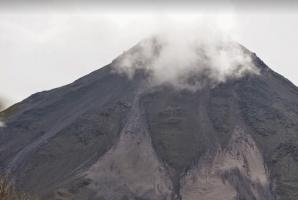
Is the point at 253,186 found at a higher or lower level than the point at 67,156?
lower

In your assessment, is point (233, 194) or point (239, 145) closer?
point (233, 194)

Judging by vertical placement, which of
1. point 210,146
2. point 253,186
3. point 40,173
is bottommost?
point 253,186

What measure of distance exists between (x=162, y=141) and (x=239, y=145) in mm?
22620

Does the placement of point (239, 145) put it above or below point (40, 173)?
below

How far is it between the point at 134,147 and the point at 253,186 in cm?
3447

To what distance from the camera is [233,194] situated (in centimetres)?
17212

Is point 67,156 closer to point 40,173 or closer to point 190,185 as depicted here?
point 40,173

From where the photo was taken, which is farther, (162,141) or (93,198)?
(162,141)

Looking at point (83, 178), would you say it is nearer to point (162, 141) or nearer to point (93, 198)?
point (93, 198)

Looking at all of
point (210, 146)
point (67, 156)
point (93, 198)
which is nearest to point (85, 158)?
point (67, 156)

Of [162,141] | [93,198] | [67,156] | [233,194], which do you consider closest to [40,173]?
[67,156]

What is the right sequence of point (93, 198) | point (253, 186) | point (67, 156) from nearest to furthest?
point (93, 198), point (253, 186), point (67, 156)

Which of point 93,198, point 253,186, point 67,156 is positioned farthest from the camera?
point 67,156

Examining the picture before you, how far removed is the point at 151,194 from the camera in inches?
6673
